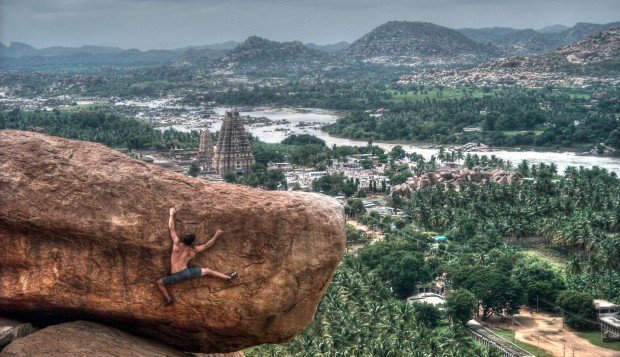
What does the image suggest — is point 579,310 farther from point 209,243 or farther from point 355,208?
point 209,243

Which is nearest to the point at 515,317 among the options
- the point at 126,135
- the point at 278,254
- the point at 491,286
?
the point at 491,286

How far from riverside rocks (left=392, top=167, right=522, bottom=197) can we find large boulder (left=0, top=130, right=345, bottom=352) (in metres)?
59.8

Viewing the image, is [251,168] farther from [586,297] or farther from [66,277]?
[66,277]

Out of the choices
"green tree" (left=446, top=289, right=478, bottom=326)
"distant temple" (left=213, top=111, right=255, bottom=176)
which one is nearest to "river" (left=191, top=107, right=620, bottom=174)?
"distant temple" (left=213, top=111, right=255, bottom=176)

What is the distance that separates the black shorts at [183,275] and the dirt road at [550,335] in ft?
92.8

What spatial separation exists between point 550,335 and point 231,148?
151 ft

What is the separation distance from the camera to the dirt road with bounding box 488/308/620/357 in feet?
111

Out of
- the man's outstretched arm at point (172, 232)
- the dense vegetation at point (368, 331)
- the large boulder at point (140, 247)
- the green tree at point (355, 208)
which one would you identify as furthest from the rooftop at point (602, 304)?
the man's outstretched arm at point (172, 232)

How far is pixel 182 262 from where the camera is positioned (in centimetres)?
815

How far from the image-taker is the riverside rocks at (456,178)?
68.3 meters

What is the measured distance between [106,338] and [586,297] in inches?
1282

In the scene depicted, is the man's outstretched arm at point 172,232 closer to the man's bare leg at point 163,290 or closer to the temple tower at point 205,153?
the man's bare leg at point 163,290

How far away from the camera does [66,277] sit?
8.18m

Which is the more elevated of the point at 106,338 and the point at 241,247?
the point at 241,247
